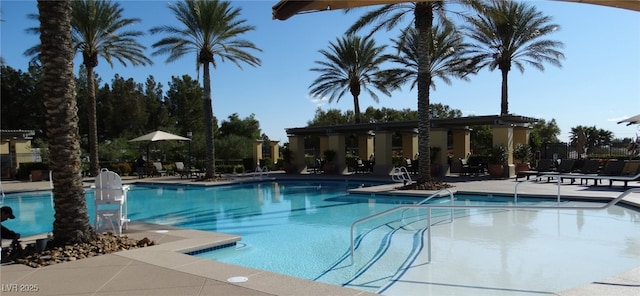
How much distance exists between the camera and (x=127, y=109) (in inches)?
1793

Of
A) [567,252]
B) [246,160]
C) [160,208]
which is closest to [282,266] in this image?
[567,252]

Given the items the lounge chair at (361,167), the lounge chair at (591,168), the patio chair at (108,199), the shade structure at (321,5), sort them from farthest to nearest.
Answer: the lounge chair at (361,167) → the lounge chair at (591,168) → the patio chair at (108,199) → the shade structure at (321,5)

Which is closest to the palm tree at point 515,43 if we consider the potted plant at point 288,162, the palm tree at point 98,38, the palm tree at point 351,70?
the palm tree at point 351,70

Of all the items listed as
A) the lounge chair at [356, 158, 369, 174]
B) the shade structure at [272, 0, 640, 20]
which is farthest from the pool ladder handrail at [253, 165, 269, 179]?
the shade structure at [272, 0, 640, 20]

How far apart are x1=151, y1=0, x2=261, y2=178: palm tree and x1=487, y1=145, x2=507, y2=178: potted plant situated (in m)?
13.0

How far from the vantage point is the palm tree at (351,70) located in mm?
31469

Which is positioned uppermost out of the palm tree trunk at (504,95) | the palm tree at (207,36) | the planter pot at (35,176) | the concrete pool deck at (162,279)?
the palm tree at (207,36)

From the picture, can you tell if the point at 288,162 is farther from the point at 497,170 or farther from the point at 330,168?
the point at 497,170

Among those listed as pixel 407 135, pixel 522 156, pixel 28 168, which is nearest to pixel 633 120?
pixel 522 156

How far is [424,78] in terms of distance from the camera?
15531 mm

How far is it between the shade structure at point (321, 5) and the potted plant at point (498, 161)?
17356 mm

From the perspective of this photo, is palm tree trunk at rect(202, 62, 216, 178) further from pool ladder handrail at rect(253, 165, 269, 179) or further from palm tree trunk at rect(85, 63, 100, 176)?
palm tree trunk at rect(85, 63, 100, 176)

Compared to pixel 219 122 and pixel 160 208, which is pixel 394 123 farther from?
pixel 219 122

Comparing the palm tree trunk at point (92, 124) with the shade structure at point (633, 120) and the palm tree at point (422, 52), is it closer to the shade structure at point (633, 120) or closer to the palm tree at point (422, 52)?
the palm tree at point (422, 52)
